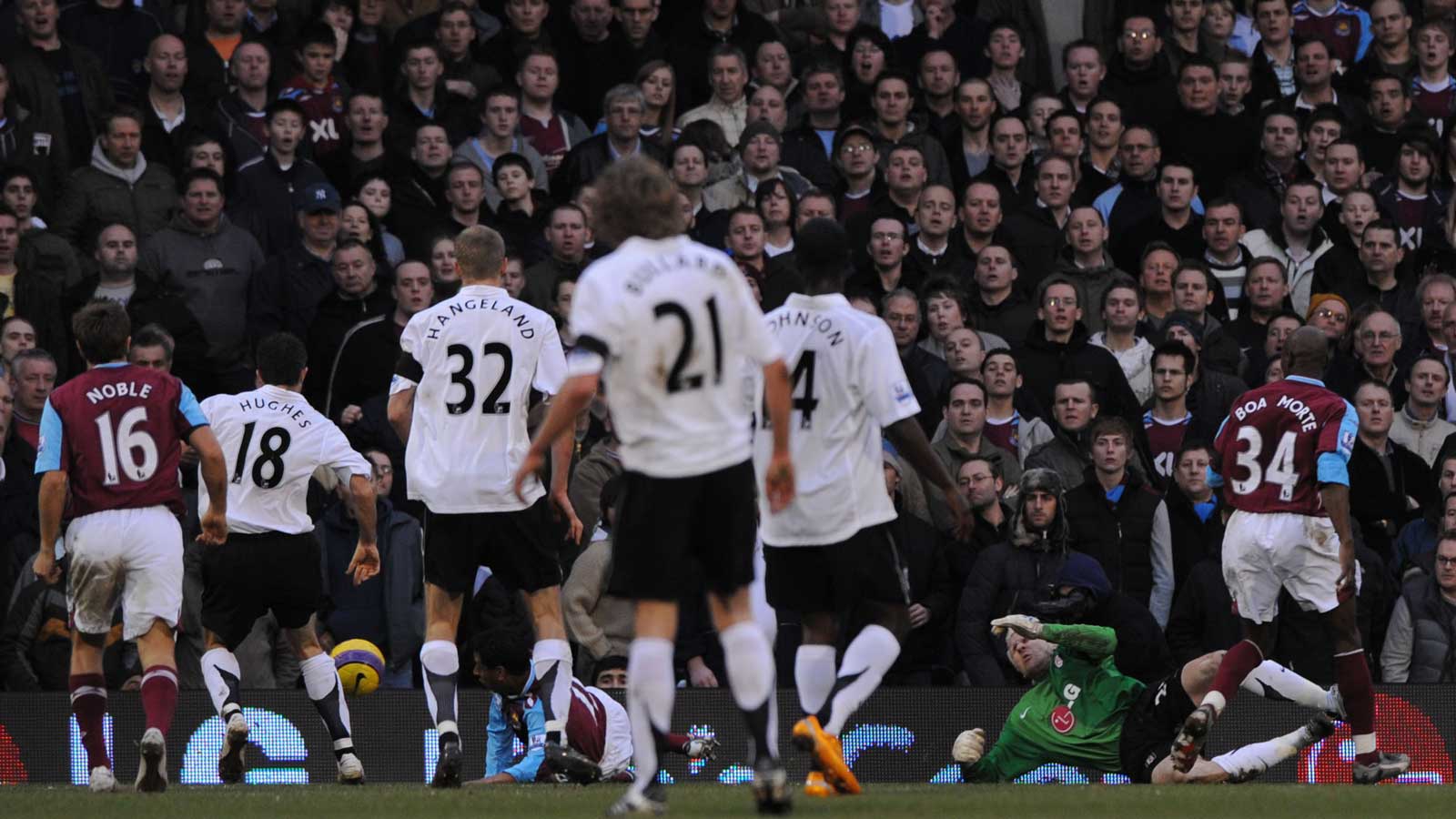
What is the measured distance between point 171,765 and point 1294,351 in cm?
697

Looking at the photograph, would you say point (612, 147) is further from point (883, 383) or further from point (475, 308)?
point (883, 383)

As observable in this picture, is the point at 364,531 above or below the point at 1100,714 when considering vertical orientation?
above

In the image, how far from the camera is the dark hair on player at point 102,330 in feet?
36.3

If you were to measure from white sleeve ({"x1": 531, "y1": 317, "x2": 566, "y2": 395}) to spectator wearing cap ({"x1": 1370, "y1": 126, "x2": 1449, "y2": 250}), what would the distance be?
29.4 ft

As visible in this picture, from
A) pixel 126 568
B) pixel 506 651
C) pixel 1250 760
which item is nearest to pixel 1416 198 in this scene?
pixel 1250 760

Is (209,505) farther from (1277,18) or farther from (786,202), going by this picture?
(1277,18)

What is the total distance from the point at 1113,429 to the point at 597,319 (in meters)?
7.04

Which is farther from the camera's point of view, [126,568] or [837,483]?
[126,568]

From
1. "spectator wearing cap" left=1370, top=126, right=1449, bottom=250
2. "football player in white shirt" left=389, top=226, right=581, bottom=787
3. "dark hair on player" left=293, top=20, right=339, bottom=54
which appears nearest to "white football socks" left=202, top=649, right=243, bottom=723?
"football player in white shirt" left=389, top=226, right=581, bottom=787

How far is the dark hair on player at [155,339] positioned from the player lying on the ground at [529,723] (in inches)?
94.3

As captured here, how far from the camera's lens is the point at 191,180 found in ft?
52.6

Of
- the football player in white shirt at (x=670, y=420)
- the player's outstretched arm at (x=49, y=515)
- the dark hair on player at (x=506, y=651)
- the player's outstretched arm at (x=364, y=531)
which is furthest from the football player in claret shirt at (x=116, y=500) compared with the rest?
the football player in white shirt at (x=670, y=420)

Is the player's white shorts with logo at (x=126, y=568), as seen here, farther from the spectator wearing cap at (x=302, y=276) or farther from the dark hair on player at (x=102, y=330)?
the spectator wearing cap at (x=302, y=276)

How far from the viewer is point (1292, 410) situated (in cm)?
1171
